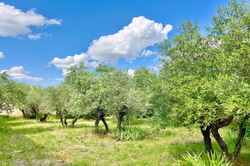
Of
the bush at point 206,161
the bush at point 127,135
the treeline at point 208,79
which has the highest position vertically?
the treeline at point 208,79

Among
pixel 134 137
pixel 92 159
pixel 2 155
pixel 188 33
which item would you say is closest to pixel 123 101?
pixel 134 137

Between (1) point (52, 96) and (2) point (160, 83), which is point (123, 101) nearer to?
(2) point (160, 83)

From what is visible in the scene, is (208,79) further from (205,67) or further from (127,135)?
(127,135)

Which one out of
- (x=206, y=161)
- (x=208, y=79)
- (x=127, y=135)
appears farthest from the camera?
(x=127, y=135)

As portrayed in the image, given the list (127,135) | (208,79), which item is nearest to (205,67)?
(208,79)

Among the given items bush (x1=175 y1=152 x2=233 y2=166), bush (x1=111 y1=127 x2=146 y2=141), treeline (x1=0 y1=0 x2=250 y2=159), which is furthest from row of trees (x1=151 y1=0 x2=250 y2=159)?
bush (x1=111 y1=127 x2=146 y2=141)

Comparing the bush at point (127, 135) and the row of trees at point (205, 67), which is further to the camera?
the bush at point (127, 135)

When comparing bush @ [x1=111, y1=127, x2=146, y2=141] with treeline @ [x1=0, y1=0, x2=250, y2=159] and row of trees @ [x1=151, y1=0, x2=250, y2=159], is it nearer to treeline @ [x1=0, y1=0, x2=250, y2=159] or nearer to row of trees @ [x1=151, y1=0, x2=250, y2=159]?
treeline @ [x1=0, y1=0, x2=250, y2=159]

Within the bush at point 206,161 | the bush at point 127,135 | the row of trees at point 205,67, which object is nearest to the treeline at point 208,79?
the row of trees at point 205,67

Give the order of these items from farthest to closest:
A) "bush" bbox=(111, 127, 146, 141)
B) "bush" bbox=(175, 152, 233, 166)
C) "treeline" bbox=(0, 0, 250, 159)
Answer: "bush" bbox=(111, 127, 146, 141) < "bush" bbox=(175, 152, 233, 166) < "treeline" bbox=(0, 0, 250, 159)

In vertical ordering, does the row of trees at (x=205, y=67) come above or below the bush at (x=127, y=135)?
above

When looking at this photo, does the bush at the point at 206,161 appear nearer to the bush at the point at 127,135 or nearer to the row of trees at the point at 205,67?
the row of trees at the point at 205,67

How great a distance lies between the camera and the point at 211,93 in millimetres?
7109

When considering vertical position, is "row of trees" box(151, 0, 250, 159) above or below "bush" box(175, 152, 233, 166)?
above
